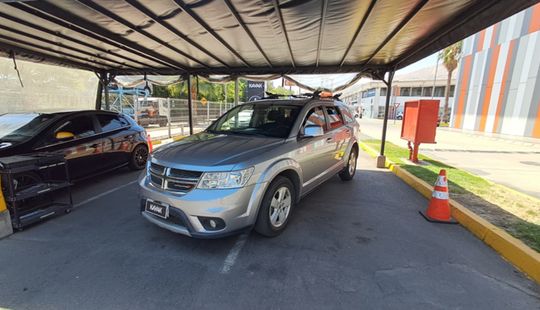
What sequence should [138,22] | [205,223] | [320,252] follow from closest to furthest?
[205,223]
[320,252]
[138,22]

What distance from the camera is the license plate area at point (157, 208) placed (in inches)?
122

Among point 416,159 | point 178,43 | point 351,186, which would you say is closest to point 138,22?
point 178,43

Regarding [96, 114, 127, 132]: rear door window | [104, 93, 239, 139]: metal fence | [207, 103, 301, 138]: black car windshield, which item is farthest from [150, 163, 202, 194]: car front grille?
[104, 93, 239, 139]: metal fence

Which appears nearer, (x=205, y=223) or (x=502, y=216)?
(x=205, y=223)

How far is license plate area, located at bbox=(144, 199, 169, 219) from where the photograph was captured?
3096 millimetres

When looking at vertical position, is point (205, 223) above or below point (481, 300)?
above

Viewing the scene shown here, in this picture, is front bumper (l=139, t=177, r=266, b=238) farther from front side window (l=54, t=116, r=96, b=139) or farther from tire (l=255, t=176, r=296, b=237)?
front side window (l=54, t=116, r=96, b=139)

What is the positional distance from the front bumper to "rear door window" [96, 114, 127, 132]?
3767 mm

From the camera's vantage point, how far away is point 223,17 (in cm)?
443

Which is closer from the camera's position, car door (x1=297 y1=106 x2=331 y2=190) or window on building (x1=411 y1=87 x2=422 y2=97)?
car door (x1=297 y1=106 x2=331 y2=190)

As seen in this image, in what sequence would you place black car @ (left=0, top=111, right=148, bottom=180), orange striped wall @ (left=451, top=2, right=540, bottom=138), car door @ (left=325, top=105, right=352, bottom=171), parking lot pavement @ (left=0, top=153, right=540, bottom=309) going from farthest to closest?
orange striped wall @ (left=451, top=2, right=540, bottom=138), car door @ (left=325, top=105, right=352, bottom=171), black car @ (left=0, top=111, right=148, bottom=180), parking lot pavement @ (left=0, top=153, right=540, bottom=309)

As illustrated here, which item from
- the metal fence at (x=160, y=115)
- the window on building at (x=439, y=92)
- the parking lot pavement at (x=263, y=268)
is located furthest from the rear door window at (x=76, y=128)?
the window on building at (x=439, y=92)

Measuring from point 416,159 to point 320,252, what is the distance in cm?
643

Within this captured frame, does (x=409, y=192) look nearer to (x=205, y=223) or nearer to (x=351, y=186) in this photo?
(x=351, y=186)
